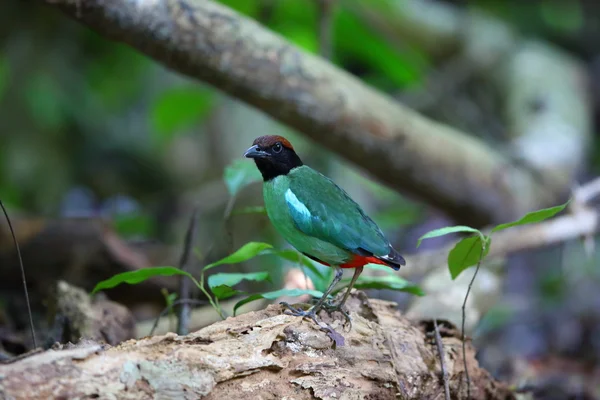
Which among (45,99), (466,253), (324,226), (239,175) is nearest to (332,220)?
(324,226)

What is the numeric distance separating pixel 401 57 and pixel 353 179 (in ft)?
5.30

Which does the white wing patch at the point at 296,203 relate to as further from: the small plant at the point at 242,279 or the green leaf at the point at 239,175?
the green leaf at the point at 239,175

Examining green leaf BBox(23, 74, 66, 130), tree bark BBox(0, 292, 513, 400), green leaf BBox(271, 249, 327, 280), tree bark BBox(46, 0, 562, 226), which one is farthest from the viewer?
green leaf BBox(23, 74, 66, 130)

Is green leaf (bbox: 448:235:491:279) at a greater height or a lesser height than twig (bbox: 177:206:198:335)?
greater

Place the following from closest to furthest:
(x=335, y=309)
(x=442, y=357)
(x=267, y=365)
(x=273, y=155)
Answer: (x=267, y=365)
(x=335, y=309)
(x=442, y=357)
(x=273, y=155)

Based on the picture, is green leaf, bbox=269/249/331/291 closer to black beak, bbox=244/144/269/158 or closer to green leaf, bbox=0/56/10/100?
black beak, bbox=244/144/269/158

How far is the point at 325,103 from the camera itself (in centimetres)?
460

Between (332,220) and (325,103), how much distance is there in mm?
2039

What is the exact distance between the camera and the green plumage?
2674 millimetres

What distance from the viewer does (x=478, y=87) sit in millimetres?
8477

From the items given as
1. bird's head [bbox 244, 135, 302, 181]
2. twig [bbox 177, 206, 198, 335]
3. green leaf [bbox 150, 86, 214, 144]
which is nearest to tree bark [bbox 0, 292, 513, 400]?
bird's head [bbox 244, 135, 302, 181]

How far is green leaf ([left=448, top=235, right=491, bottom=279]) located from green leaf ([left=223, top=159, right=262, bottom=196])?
3.64 feet

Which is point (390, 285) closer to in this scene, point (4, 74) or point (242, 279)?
point (242, 279)

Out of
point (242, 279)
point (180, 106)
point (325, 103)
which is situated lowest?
point (242, 279)
